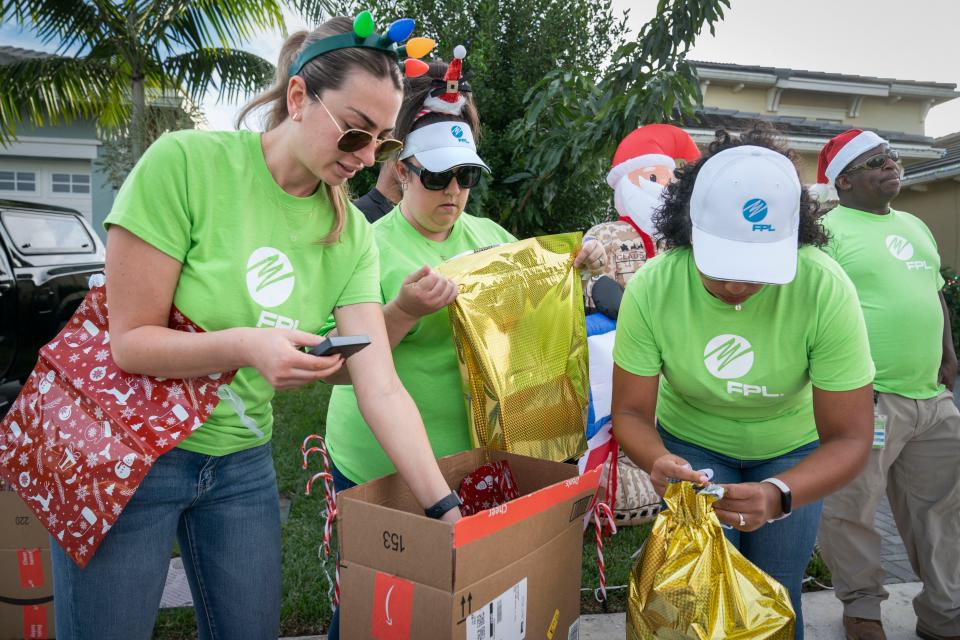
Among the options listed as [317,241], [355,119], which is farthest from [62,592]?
[355,119]

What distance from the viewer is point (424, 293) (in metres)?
1.91

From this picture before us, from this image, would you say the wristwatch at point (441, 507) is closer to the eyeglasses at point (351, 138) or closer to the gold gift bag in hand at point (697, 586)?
the gold gift bag in hand at point (697, 586)

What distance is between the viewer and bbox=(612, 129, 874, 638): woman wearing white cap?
5.87 ft

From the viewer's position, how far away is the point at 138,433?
146cm

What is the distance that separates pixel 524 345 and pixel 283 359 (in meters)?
1.01

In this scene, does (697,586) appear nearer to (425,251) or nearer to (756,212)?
(756,212)

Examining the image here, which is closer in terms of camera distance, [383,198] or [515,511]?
[515,511]

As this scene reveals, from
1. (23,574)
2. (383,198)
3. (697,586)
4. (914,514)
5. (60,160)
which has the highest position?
(60,160)

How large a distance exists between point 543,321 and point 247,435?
3.27ft

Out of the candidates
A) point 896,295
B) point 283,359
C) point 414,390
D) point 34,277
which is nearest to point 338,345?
point 283,359

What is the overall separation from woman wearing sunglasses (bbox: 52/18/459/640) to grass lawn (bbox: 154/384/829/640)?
1.47m

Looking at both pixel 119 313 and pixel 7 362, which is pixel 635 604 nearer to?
pixel 119 313

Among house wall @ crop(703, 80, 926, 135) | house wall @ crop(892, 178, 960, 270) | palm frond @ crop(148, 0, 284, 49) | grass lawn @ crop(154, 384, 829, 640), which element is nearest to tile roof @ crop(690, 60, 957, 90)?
house wall @ crop(703, 80, 926, 135)

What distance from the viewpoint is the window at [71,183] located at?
14047 mm
